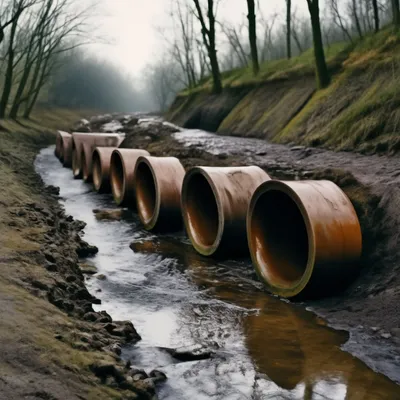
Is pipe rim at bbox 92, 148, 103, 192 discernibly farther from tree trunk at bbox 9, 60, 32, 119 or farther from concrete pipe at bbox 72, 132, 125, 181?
tree trunk at bbox 9, 60, 32, 119

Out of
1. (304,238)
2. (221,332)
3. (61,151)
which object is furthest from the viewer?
(61,151)

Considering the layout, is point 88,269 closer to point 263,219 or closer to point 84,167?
point 263,219

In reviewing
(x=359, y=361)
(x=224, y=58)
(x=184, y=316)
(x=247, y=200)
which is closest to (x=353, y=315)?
(x=359, y=361)

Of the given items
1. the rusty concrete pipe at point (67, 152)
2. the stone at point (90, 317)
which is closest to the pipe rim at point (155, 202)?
the stone at point (90, 317)

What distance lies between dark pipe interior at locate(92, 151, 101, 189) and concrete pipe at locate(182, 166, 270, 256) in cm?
569

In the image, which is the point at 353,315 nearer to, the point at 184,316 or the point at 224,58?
the point at 184,316

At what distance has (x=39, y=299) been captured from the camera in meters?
4.72

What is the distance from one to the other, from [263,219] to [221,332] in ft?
7.78

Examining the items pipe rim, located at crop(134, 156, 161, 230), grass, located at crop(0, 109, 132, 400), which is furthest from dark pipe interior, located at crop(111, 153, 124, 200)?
grass, located at crop(0, 109, 132, 400)

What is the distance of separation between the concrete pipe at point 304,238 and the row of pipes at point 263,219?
0.01 meters

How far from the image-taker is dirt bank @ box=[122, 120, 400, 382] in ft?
→ 15.5

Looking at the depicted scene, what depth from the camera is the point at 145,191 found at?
1128 centimetres

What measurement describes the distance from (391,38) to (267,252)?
923 centimetres

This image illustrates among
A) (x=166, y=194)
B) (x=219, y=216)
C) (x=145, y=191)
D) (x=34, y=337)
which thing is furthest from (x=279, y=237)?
(x=145, y=191)
